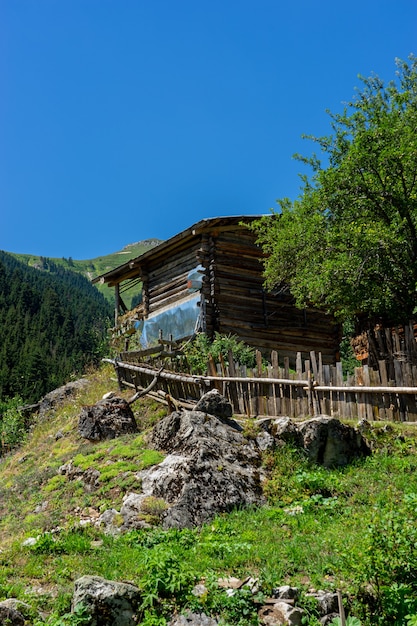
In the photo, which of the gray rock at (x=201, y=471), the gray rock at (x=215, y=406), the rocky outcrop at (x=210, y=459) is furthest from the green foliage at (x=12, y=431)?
the gray rock at (x=201, y=471)

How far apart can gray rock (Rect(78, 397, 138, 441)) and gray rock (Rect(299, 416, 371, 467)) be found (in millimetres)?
4637

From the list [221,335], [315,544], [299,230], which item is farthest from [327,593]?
[221,335]

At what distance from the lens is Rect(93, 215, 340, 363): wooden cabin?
1861 cm

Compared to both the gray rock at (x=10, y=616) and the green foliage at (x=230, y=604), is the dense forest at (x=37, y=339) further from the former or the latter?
the green foliage at (x=230, y=604)

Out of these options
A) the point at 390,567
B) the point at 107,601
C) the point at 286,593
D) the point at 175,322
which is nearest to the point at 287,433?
the point at 286,593

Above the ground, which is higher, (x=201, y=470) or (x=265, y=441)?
(x=265, y=441)

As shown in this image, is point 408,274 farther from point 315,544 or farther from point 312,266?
point 315,544

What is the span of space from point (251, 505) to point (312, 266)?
7.46m

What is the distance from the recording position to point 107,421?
12.1 meters

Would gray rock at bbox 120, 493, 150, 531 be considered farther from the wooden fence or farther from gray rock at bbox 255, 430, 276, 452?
the wooden fence

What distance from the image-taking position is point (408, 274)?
1239 centimetres

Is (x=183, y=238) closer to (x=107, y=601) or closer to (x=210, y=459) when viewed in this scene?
(x=210, y=459)

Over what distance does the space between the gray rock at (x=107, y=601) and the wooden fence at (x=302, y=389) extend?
6046 millimetres

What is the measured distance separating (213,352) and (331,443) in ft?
21.3
